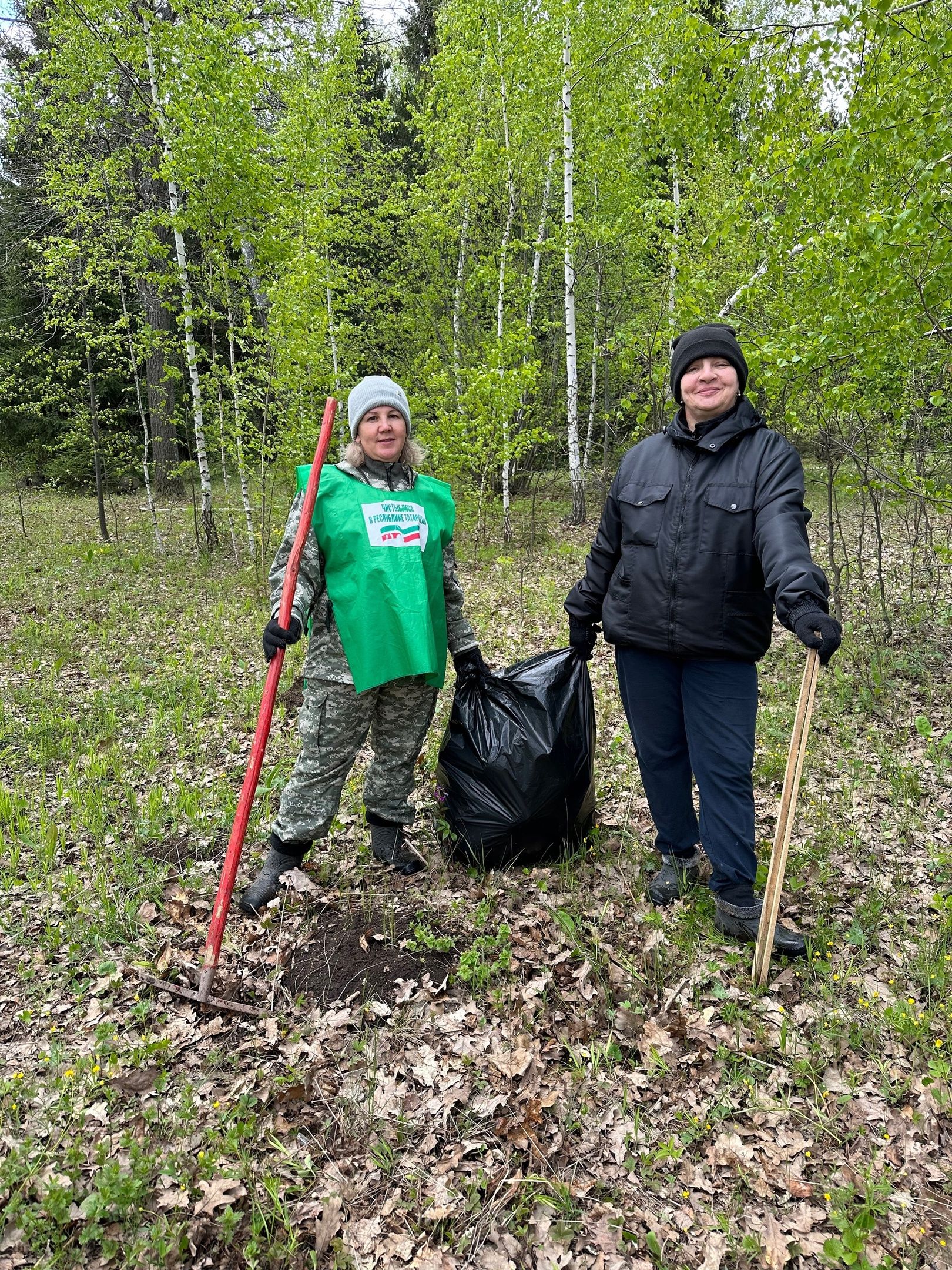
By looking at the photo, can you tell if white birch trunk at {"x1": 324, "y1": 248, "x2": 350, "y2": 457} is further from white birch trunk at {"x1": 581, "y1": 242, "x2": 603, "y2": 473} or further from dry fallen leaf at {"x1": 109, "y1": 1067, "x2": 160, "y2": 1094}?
dry fallen leaf at {"x1": 109, "y1": 1067, "x2": 160, "y2": 1094}

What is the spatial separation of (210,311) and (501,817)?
7.72 m

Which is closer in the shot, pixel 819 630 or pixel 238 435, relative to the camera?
pixel 819 630

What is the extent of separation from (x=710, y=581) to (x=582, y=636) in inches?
30.0

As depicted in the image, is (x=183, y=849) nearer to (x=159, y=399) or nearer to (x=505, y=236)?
(x=505, y=236)

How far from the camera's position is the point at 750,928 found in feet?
9.04

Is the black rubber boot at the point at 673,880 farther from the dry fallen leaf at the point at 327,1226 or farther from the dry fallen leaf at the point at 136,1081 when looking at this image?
the dry fallen leaf at the point at 136,1081

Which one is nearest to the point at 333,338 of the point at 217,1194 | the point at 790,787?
the point at 790,787

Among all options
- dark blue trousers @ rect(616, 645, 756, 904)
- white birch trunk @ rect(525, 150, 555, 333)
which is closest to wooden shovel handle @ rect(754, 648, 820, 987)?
dark blue trousers @ rect(616, 645, 756, 904)

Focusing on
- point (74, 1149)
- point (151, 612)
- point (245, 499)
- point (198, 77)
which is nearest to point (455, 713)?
point (74, 1149)

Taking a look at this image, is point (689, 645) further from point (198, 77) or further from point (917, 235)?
point (198, 77)

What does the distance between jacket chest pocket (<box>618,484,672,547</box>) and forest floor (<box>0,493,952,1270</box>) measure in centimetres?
150

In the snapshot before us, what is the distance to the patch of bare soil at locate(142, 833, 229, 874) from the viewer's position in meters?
3.56

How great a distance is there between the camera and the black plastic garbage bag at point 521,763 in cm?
309

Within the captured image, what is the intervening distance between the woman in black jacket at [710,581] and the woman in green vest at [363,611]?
757mm
